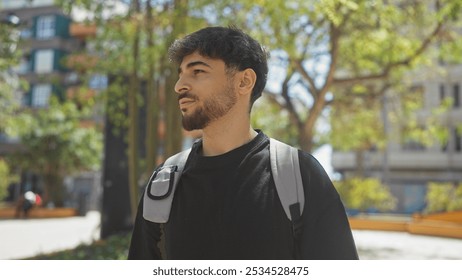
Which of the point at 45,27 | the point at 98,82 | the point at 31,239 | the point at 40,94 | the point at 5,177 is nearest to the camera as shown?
the point at 45,27

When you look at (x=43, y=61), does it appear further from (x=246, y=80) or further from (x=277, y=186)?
(x=277, y=186)

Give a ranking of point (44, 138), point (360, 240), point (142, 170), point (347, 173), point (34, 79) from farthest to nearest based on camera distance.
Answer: point (347, 173) < point (44, 138) < point (360, 240) < point (142, 170) < point (34, 79)

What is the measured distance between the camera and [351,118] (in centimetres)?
1241

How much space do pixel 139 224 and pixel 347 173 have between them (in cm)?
2268

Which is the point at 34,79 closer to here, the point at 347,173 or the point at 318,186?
the point at 318,186

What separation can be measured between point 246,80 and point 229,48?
118 mm

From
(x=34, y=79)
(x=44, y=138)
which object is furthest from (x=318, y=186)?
(x=44, y=138)

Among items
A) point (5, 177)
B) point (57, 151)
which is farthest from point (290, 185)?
A: point (57, 151)

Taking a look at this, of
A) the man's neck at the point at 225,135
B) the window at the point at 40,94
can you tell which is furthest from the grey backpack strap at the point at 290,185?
the window at the point at 40,94

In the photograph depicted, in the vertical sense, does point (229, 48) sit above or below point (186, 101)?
above

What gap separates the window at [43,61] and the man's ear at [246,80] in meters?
5.41

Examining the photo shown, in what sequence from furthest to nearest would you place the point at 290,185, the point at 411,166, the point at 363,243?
the point at 411,166, the point at 363,243, the point at 290,185

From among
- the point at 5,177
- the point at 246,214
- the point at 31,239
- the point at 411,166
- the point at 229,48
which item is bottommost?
the point at 411,166

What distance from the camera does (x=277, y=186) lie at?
1535mm
